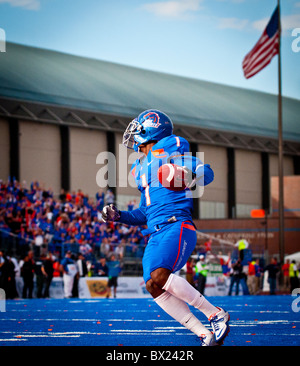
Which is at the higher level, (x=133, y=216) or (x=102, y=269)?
(x=133, y=216)

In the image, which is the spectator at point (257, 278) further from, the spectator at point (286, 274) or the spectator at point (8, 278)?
the spectator at point (8, 278)

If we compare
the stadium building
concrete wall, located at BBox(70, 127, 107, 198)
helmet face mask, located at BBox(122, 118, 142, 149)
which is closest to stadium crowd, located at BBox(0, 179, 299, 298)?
the stadium building

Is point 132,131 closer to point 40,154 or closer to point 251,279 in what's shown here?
point 251,279

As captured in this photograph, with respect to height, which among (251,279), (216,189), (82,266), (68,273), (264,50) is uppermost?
(264,50)

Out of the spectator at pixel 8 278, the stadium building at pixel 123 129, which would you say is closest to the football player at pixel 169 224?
the spectator at pixel 8 278

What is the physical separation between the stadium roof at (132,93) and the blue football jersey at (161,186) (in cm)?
3174

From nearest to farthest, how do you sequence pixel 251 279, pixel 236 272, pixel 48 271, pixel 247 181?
pixel 48 271 → pixel 236 272 → pixel 251 279 → pixel 247 181

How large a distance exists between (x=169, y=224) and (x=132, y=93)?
40.1m

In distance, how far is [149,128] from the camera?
23.9ft

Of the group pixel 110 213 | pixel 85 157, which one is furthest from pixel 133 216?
pixel 85 157
